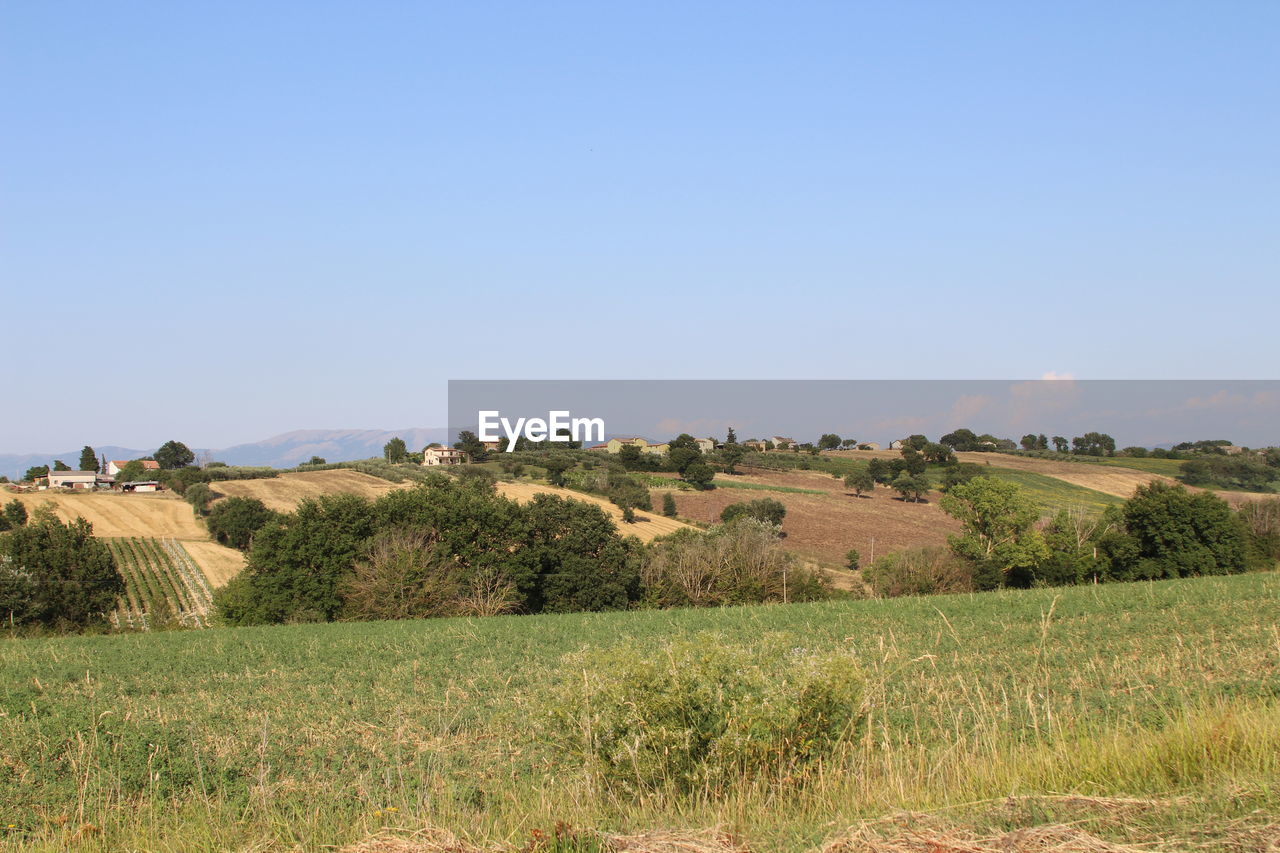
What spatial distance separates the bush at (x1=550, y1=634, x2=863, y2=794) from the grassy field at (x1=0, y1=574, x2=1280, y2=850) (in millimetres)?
114

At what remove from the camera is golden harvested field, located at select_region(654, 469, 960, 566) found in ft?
207

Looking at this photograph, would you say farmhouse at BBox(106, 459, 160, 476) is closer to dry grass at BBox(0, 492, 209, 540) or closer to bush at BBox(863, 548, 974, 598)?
dry grass at BBox(0, 492, 209, 540)

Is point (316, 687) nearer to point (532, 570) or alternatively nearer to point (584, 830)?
point (584, 830)

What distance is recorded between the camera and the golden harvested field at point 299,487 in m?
73.9

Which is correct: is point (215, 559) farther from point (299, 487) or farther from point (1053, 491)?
point (1053, 491)

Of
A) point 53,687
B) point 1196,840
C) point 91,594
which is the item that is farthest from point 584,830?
point 91,594

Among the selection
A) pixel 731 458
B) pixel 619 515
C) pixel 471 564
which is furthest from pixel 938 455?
pixel 471 564

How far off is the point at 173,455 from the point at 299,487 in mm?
60980

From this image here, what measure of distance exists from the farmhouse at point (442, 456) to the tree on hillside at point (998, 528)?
61.0 m

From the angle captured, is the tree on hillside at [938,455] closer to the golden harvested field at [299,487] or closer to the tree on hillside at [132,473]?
the golden harvested field at [299,487]

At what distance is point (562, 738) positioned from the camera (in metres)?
6.88

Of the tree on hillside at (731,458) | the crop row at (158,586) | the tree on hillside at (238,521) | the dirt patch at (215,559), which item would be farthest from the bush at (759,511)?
the crop row at (158,586)

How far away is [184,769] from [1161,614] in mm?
19271

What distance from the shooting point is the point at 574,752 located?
6.79m
